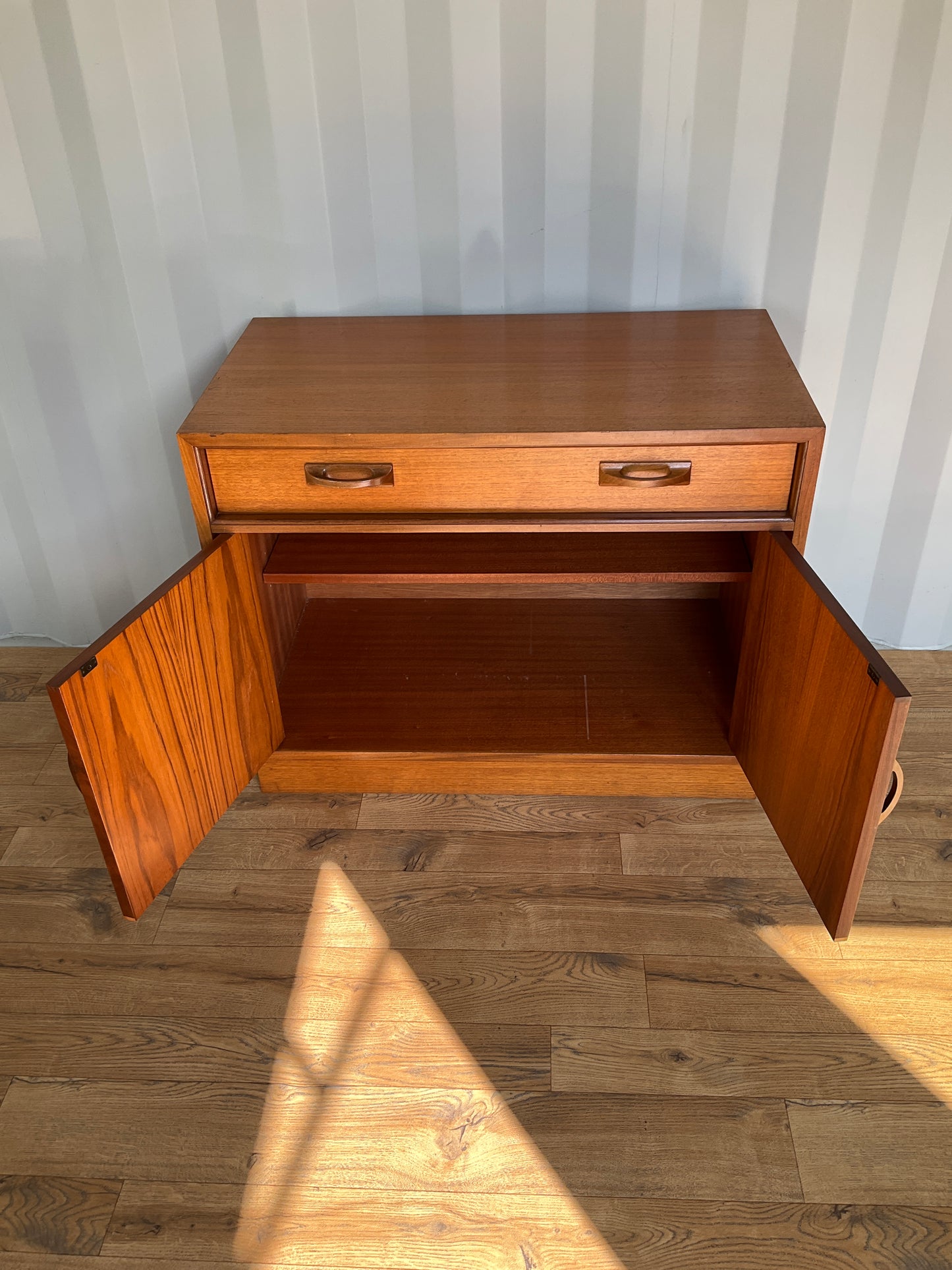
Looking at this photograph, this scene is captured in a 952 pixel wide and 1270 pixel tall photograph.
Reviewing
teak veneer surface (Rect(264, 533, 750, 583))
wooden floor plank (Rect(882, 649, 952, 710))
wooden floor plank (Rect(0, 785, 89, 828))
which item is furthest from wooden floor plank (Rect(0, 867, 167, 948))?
wooden floor plank (Rect(882, 649, 952, 710))

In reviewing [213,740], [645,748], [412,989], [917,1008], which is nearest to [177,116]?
[213,740]

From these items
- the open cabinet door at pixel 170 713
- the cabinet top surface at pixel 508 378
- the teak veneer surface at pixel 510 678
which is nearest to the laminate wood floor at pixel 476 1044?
the teak veneer surface at pixel 510 678

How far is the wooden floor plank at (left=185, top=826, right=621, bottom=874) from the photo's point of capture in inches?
69.4

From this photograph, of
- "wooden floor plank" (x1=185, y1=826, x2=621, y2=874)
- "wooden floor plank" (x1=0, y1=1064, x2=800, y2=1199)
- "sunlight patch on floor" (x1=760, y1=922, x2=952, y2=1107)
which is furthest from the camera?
"wooden floor plank" (x1=185, y1=826, x2=621, y2=874)

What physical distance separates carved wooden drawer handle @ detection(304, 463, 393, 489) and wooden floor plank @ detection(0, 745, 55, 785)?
94 centimetres

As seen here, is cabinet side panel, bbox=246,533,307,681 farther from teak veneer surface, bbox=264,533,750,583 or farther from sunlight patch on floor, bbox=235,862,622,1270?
sunlight patch on floor, bbox=235,862,622,1270

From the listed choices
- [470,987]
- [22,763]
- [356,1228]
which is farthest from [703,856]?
[22,763]

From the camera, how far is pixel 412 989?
5.09 feet

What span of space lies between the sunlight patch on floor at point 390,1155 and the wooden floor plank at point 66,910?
1.06ft

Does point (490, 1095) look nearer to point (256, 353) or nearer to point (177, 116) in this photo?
point (256, 353)

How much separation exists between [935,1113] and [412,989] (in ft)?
2.50

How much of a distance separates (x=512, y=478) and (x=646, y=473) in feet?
0.68

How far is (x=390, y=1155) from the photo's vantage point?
1339 millimetres

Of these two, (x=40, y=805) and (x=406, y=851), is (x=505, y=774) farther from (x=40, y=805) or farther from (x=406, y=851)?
(x=40, y=805)
